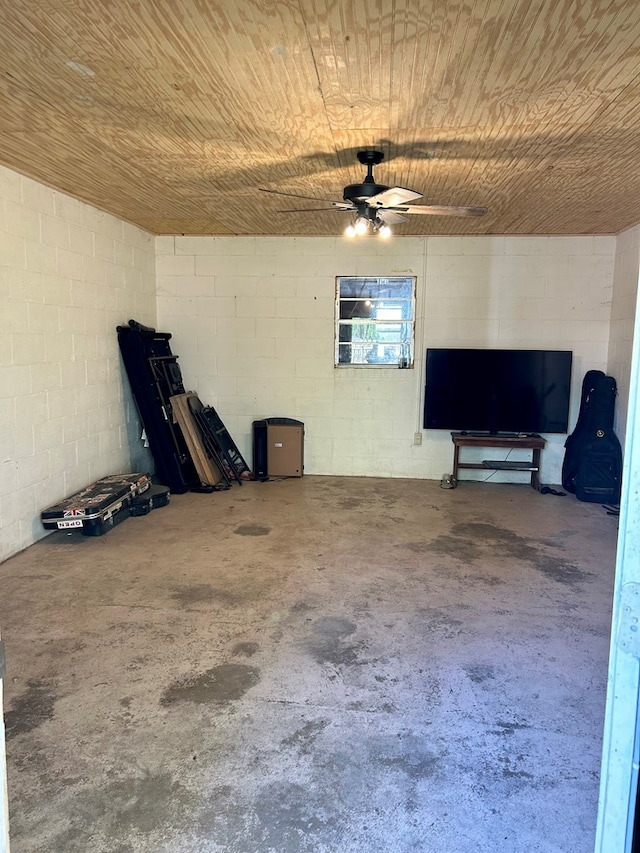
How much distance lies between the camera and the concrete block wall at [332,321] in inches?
233

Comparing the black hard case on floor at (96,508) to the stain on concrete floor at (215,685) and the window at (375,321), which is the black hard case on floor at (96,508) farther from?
the window at (375,321)

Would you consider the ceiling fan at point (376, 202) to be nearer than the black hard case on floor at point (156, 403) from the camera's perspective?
Yes

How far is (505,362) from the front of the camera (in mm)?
5840

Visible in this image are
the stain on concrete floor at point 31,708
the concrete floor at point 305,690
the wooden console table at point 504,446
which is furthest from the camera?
the wooden console table at point 504,446

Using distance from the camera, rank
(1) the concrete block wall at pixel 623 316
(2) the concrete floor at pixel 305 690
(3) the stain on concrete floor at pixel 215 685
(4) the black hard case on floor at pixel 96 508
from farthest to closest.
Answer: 1. (1) the concrete block wall at pixel 623 316
2. (4) the black hard case on floor at pixel 96 508
3. (3) the stain on concrete floor at pixel 215 685
4. (2) the concrete floor at pixel 305 690

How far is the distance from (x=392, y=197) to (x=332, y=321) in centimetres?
281

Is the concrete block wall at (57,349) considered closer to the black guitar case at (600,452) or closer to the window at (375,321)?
the window at (375,321)

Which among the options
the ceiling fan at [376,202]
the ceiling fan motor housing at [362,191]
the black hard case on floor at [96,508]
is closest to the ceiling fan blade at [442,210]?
the ceiling fan at [376,202]

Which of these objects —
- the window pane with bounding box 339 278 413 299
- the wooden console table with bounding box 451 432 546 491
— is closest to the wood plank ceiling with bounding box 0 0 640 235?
the window pane with bounding box 339 278 413 299

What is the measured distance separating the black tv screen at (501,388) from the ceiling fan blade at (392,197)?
253 centimetres

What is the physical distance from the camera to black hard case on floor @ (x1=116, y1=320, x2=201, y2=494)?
5480 mm

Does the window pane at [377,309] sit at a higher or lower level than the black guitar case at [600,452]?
higher

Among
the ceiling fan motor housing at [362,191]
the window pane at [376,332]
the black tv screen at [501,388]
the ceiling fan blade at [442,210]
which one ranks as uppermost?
the ceiling fan motor housing at [362,191]

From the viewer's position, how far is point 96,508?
170 inches
